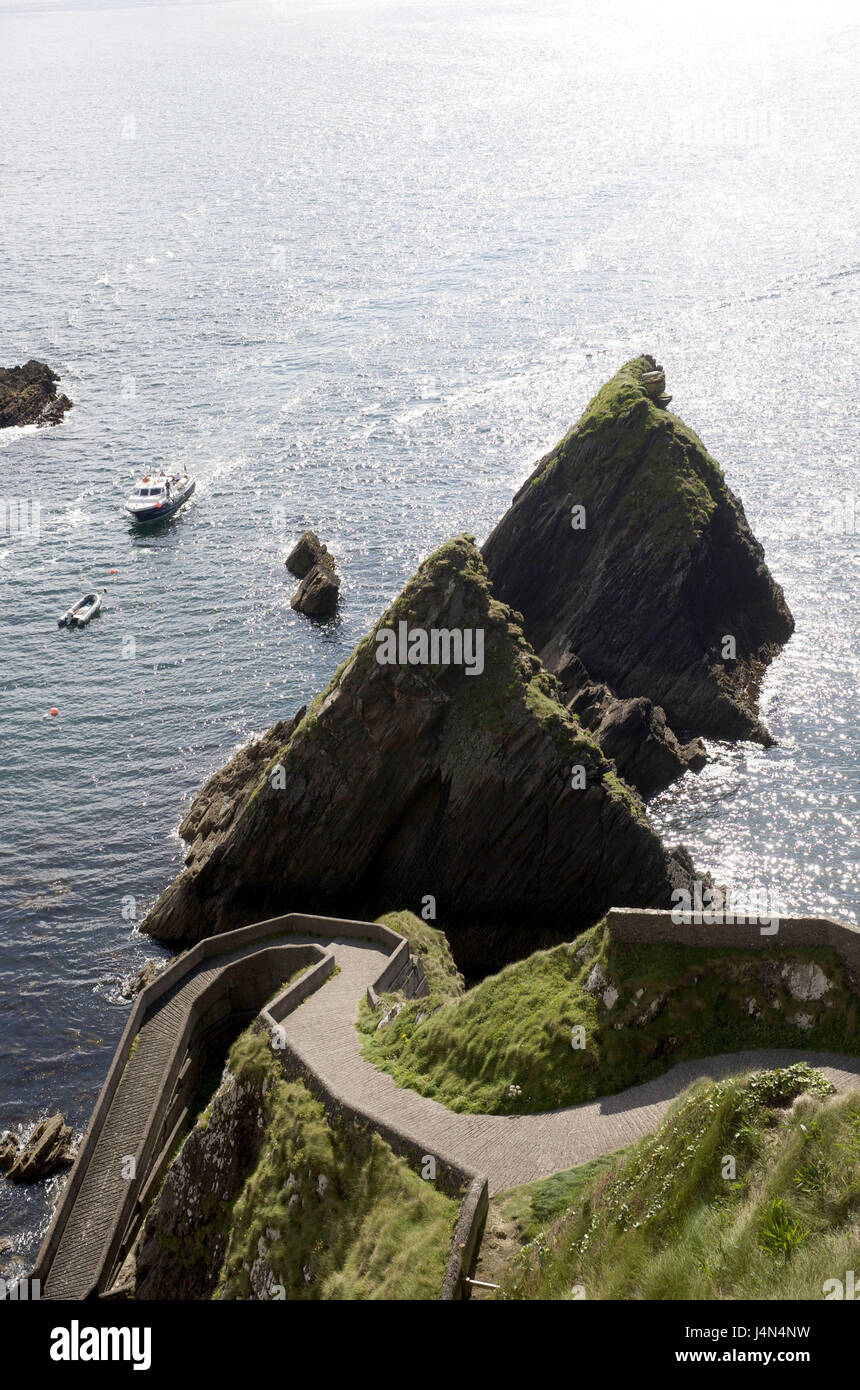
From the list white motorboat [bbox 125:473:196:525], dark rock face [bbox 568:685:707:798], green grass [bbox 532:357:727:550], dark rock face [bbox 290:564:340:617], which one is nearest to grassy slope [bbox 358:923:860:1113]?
dark rock face [bbox 568:685:707:798]

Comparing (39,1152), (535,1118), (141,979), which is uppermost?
(535,1118)

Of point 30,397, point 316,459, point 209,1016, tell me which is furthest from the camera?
point 30,397

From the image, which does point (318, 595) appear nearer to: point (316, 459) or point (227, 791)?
point (227, 791)

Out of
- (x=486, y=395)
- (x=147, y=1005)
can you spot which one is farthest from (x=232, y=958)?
(x=486, y=395)

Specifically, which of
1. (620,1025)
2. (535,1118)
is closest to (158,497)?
(620,1025)

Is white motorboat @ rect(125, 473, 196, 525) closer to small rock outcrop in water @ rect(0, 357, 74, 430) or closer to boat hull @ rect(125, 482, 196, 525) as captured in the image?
boat hull @ rect(125, 482, 196, 525)

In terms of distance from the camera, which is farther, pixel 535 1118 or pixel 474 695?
pixel 474 695

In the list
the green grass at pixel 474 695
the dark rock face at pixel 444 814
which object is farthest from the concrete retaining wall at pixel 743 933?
the green grass at pixel 474 695
